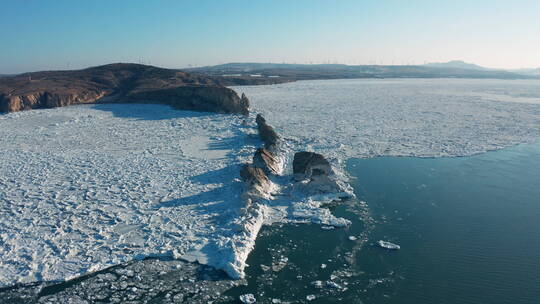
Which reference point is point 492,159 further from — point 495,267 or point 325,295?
point 325,295

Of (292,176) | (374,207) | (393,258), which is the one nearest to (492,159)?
(374,207)

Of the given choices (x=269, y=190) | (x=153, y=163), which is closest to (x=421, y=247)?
(x=269, y=190)

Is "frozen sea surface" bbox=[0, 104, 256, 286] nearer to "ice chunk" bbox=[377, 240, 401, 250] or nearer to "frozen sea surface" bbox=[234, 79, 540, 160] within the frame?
"ice chunk" bbox=[377, 240, 401, 250]

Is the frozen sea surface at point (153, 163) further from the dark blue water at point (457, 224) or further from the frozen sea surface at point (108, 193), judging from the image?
the dark blue water at point (457, 224)

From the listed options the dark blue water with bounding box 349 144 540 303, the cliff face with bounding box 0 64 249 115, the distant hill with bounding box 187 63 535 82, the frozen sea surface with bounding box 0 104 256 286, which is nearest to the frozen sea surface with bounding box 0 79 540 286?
the frozen sea surface with bounding box 0 104 256 286

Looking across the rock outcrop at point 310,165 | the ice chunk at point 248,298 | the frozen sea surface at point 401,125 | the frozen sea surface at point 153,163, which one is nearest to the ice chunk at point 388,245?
the frozen sea surface at point 153,163

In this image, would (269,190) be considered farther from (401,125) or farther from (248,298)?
(401,125)
